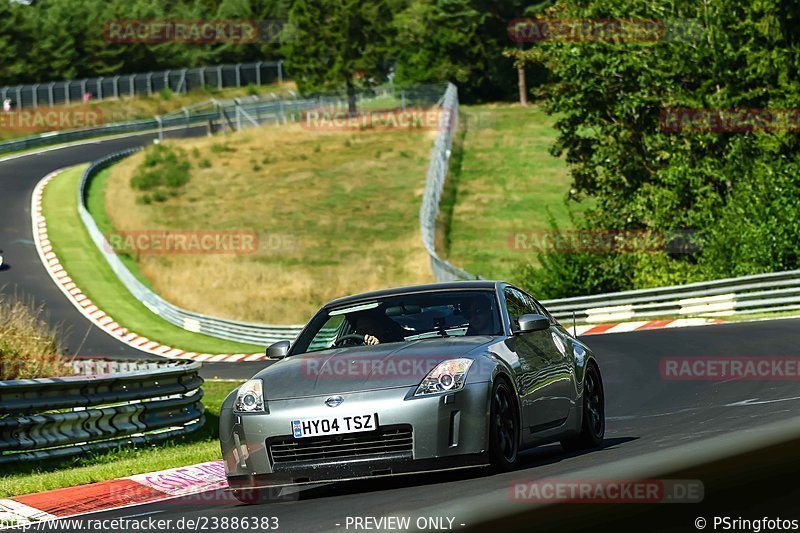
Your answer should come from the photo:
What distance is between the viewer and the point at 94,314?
1545 inches

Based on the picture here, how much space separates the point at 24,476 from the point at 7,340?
19.2 ft

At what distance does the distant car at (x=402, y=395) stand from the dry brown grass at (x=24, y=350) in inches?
316

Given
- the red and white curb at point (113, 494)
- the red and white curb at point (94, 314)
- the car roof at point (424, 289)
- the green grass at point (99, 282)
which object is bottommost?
the green grass at point (99, 282)

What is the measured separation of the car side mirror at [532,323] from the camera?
348 inches

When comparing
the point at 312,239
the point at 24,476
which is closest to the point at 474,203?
the point at 312,239

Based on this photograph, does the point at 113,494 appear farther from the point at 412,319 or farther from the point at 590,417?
the point at 590,417

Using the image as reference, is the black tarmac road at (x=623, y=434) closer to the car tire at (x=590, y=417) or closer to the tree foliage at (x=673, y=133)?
the car tire at (x=590, y=417)

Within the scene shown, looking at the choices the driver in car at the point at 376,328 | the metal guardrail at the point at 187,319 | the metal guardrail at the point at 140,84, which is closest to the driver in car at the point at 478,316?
the driver in car at the point at 376,328

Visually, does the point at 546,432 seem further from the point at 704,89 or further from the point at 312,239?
the point at 312,239

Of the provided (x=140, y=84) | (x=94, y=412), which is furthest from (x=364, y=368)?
(x=140, y=84)

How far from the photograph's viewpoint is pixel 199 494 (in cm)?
940

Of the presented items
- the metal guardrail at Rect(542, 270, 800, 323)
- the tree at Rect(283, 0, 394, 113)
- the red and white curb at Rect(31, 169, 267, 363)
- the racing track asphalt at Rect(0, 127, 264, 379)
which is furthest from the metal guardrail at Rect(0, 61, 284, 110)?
the metal guardrail at Rect(542, 270, 800, 323)

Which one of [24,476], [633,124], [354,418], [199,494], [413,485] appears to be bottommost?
[633,124]

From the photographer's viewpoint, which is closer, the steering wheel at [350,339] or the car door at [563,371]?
the steering wheel at [350,339]
